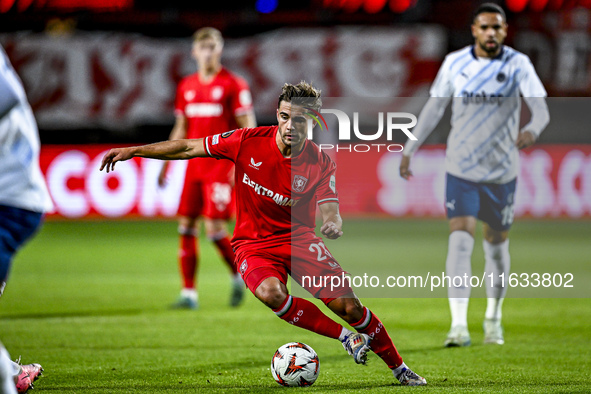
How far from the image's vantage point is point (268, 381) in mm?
4379

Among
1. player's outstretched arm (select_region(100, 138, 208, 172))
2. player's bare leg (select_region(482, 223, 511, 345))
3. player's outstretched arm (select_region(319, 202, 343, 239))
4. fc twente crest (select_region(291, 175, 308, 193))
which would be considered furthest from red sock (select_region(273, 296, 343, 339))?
player's bare leg (select_region(482, 223, 511, 345))

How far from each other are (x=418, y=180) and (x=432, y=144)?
0.78m

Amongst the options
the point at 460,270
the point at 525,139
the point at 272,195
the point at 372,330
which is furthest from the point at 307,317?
the point at 525,139

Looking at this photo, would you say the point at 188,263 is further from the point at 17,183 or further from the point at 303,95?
the point at 17,183

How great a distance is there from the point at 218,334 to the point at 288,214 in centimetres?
179

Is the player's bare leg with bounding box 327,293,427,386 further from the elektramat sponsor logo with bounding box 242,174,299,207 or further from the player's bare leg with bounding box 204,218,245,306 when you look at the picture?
the player's bare leg with bounding box 204,218,245,306

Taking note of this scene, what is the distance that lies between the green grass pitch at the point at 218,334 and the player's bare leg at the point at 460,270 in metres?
0.13

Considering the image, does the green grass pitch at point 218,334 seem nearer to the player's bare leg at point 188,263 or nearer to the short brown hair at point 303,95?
the player's bare leg at point 188,263

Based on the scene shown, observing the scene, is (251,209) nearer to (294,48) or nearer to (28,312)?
(28,312)

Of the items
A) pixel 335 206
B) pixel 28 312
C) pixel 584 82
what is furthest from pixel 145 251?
pixel 584 82

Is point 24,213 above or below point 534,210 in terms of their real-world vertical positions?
above

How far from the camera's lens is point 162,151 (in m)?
4.19

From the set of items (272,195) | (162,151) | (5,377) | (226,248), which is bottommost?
(226,248)

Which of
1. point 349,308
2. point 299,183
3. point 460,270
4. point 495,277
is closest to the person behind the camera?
point 349,308
